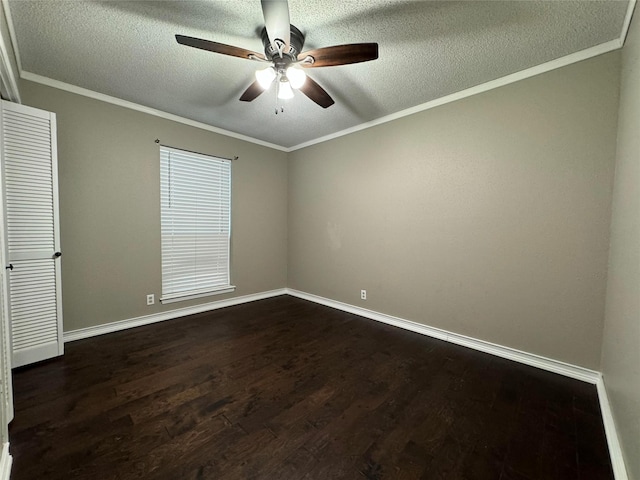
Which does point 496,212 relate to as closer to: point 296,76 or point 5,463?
point 296,76

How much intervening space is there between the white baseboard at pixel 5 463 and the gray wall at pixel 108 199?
1.66 m

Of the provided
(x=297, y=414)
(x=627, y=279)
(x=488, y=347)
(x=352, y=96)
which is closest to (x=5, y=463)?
(x=297, y=414)

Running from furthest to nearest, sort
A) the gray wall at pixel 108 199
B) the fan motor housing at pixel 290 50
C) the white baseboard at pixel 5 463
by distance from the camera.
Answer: the gray wall at pixel 108 199 < the fan motor housing at pixel 290 50 < the white baseboard at pixel 5 463

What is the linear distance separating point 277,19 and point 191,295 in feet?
10.3

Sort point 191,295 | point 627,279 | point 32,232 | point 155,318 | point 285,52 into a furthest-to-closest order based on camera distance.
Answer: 1. point 191,295
2. point 155,318
3. point 32,232
4. point 285,52
5. point 627,279

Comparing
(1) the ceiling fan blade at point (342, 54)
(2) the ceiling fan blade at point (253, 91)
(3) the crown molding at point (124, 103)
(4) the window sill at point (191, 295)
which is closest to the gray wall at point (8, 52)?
(3) the crown molding at point (124, 103)

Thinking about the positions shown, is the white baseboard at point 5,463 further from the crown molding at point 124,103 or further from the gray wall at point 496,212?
the gray wall at point 496,212

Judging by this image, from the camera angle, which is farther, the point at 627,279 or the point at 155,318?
the point at 155,318

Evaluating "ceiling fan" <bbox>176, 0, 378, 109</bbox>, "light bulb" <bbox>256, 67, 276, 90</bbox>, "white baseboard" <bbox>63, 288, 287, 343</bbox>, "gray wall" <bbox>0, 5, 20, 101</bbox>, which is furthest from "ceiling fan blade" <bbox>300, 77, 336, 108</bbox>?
"white baseboard" <bbox>63, 288, 287, 343</bbox>

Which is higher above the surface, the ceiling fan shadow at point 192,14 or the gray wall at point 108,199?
the ceiling fan shadow at point 192,14

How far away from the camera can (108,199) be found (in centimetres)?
272

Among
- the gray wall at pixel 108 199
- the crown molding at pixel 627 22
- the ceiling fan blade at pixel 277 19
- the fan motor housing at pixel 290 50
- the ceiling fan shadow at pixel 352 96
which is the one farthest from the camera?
the gray wall at pixel 108 199

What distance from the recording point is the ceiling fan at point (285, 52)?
1399 millimetres

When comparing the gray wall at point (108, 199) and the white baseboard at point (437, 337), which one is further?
the gray wall at point (108, 199)
